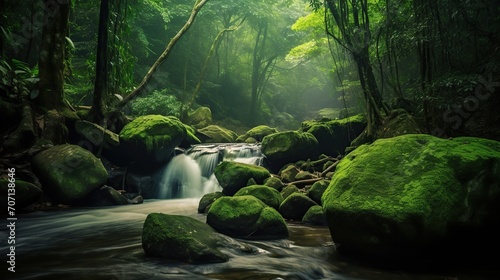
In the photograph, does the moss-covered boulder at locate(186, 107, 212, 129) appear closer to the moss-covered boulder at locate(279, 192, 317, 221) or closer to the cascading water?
the cascading water

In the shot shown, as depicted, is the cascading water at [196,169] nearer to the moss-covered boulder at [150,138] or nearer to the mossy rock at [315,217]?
the moss-covered boulder at [150,138]

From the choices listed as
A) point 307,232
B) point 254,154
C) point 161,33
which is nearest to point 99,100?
point 254,154

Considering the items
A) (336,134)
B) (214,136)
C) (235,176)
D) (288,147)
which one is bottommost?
(235,176)

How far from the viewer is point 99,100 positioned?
10617 mm

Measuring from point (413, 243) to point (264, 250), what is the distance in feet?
6.73

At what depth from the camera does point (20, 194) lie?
712cm

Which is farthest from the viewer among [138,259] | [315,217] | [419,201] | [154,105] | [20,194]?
[154,105]

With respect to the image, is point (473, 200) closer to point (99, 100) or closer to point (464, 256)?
point (464, 256)

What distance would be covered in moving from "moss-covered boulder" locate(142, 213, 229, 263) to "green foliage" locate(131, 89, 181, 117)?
1285 centimetres

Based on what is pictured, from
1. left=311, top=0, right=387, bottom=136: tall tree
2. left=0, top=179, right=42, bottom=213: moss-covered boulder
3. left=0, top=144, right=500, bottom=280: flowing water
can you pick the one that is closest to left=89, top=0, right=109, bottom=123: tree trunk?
left=0, top=179, right=42, bottom=213: moss-covered boulder

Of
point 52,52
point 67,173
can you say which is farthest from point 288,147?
point 52,52

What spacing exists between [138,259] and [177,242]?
23.9 inches

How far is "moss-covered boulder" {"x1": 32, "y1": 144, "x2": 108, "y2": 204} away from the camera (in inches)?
313

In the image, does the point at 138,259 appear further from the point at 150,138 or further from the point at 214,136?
the point at 214,136
